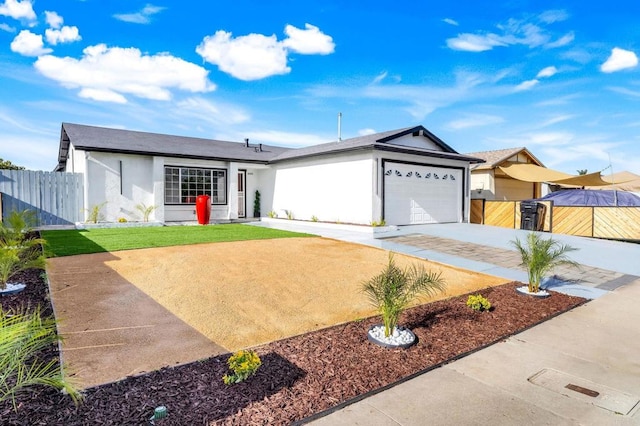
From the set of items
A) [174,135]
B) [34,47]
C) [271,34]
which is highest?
[271,34]

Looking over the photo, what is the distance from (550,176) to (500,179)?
15.1 feet

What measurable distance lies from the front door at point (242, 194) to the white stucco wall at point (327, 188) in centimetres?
151

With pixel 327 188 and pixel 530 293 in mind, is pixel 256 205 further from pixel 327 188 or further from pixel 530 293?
pixel 530 293

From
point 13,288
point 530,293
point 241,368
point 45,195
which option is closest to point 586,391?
point 241,368

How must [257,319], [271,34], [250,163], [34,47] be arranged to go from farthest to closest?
[250,163], [271,34], [34,47], [257,319]

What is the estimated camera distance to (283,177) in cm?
1759

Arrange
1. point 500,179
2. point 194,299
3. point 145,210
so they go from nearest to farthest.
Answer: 1. point 194,299
2. point 145,210
3. point 500,179

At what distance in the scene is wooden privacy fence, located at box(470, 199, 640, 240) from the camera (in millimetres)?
13602

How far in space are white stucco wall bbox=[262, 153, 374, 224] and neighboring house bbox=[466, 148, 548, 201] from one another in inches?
469

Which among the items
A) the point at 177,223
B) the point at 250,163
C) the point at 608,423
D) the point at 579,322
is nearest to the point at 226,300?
the point at 608,423

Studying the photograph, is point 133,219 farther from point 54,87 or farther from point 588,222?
point 588,222

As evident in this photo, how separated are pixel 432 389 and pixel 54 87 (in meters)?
17.8

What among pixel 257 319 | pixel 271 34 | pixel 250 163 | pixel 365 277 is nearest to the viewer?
pixel 257 319

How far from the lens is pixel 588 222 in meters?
14.4
